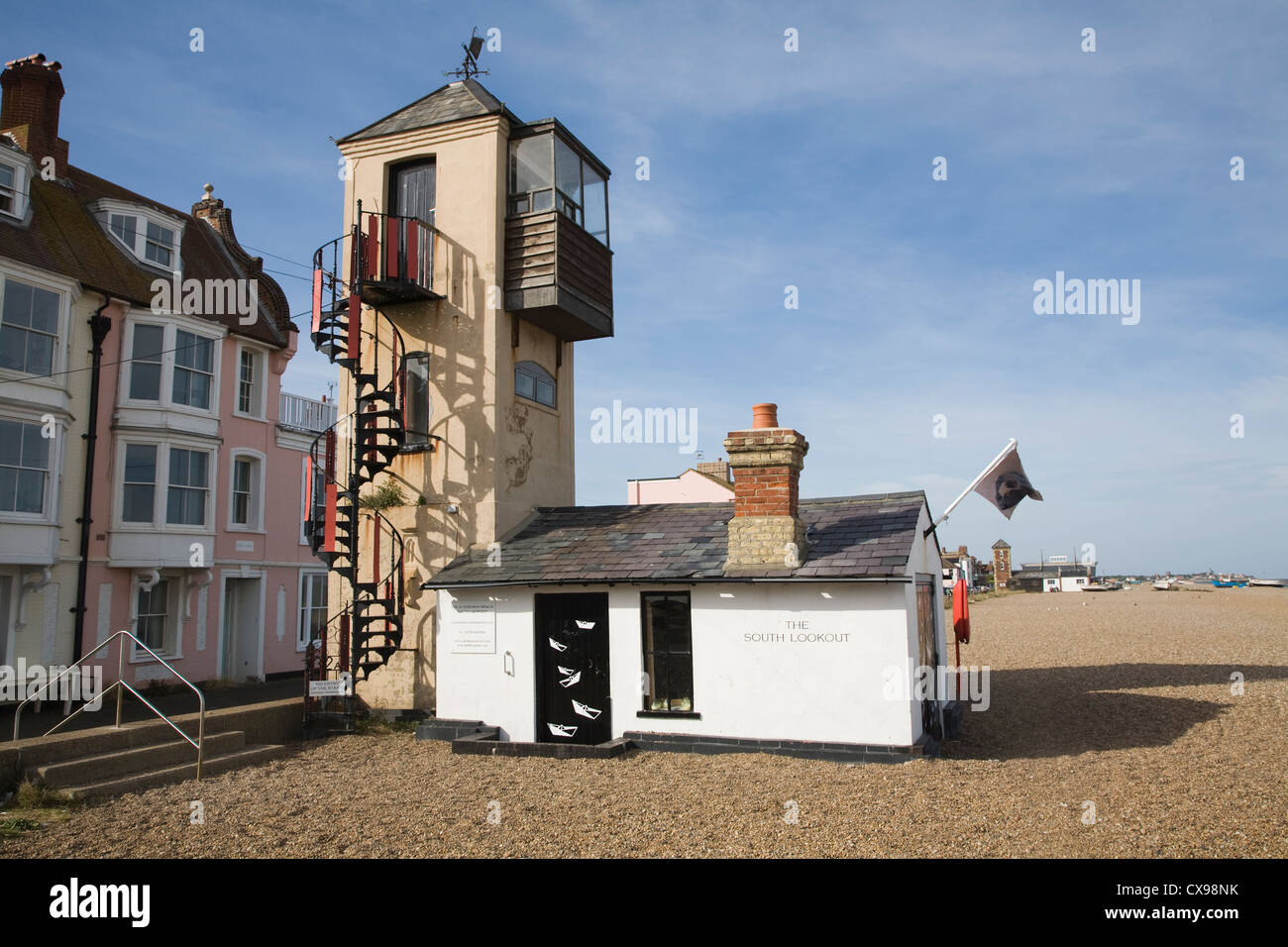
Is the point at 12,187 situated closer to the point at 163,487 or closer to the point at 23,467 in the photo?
the point at 23,467

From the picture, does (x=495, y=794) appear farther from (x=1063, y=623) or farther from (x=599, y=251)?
(x=1063, y=623)

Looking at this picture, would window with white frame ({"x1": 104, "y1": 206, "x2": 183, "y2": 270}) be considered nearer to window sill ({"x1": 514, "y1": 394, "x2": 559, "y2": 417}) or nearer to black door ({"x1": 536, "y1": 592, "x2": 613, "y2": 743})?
window sill ({"x1": 514, "y1": 394, "x2": 559, "y2": 417})

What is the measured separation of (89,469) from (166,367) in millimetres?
2601

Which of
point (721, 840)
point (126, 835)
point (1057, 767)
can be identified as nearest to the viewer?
point (721, 840)

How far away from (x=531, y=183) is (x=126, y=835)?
10.8 meters

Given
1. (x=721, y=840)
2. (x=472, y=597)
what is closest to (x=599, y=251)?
(x=472, y=597)

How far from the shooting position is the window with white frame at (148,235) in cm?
1814

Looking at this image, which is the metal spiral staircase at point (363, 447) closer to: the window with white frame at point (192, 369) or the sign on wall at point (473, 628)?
the sign on wall at point (473, 628)

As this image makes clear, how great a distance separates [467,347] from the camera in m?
13.7

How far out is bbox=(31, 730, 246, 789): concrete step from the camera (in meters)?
8.96

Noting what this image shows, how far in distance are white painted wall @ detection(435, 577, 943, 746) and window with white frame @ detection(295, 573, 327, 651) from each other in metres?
12.2

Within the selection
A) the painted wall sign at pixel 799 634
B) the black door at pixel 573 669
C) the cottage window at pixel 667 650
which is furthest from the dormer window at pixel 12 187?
the painted wall sign at pixel 799 634

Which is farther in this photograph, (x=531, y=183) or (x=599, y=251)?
(x=599, y=251)

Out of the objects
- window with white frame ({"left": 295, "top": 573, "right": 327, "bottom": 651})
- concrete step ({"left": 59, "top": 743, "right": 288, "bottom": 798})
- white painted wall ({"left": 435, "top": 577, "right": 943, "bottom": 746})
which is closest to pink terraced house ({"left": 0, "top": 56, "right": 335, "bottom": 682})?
window with white frame ({"left": 295, "top": 573, "right": 327, "bottom": 651})
